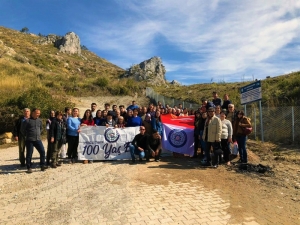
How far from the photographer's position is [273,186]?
22.8ft

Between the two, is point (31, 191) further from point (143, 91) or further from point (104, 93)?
point (143, 91)

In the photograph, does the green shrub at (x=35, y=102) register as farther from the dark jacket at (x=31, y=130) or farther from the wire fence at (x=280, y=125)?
the wire fence at (x=280, y=125)

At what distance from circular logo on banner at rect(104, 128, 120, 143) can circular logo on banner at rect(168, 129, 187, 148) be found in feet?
6.82

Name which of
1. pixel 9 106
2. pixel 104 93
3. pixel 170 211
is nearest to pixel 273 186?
pixel 170 211

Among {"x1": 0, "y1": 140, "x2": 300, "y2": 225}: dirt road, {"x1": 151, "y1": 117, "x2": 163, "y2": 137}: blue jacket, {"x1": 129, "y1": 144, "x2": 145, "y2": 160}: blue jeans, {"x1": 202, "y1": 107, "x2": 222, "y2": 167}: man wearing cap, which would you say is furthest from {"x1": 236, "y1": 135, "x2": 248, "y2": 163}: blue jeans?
{"x1": 129, "y1": 144, "x2": 145, "y2": 160}: blue jeans

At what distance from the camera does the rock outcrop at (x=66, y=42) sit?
9453 cm

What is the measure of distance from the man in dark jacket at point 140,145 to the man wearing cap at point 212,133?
2.16 metres

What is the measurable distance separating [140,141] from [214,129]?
273 cm

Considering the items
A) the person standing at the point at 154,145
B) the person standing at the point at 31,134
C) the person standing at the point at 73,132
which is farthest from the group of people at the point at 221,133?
the person standing at the point at 31,134

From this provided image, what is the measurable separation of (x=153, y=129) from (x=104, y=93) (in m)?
27.7

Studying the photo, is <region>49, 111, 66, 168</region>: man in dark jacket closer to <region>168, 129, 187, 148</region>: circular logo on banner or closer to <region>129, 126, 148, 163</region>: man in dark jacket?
<region>129, 126, 148, 163</region>: man in dark jacket

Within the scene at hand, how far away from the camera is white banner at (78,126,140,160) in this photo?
975cm

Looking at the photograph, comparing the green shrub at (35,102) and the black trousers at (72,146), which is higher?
the green shrub at (35,102)

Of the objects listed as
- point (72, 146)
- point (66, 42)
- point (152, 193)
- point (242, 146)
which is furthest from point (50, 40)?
point (152, 193)
